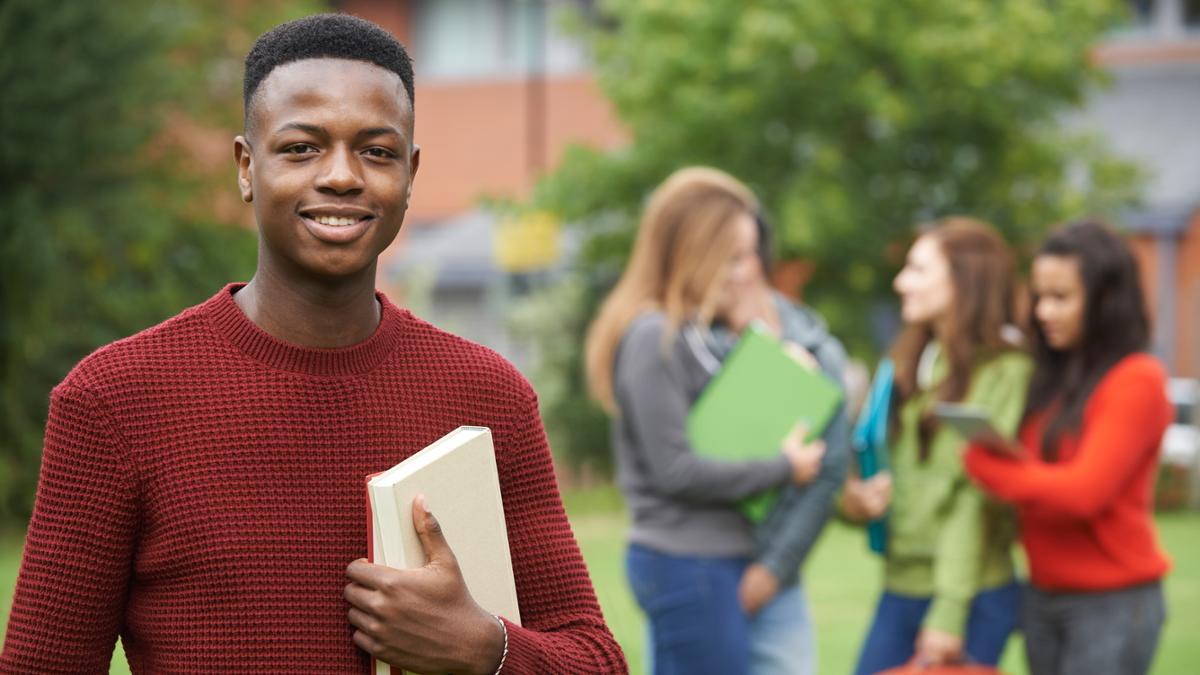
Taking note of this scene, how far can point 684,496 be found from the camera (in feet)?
14.0

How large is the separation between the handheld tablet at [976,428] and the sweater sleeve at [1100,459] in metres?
0.05

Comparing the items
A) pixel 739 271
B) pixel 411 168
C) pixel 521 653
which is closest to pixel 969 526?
pixel 739 271

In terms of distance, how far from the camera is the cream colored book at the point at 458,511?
1741 millimetres

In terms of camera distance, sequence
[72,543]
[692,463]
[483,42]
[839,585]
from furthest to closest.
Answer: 1. [483,42]
2. [839,585]
3. [692,463]
4. [72,543]

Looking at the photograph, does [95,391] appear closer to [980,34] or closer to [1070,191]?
[980,34]

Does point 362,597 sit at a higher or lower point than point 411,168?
lower

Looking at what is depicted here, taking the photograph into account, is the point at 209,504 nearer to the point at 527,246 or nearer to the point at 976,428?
the point at 976,428

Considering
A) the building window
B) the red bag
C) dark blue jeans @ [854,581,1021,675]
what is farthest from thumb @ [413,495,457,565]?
the building window

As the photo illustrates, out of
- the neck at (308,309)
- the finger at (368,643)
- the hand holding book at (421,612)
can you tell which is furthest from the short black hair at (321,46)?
the finger at (368,643)

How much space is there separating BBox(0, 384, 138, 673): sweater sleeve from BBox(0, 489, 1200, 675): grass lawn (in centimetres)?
259

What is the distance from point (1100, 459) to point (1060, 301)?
1.75 ft

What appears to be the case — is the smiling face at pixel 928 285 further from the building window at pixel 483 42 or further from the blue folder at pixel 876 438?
the building window at pixel 483 42

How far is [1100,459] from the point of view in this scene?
4180 mm

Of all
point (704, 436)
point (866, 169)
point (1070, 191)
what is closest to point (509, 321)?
point (866, 169)
